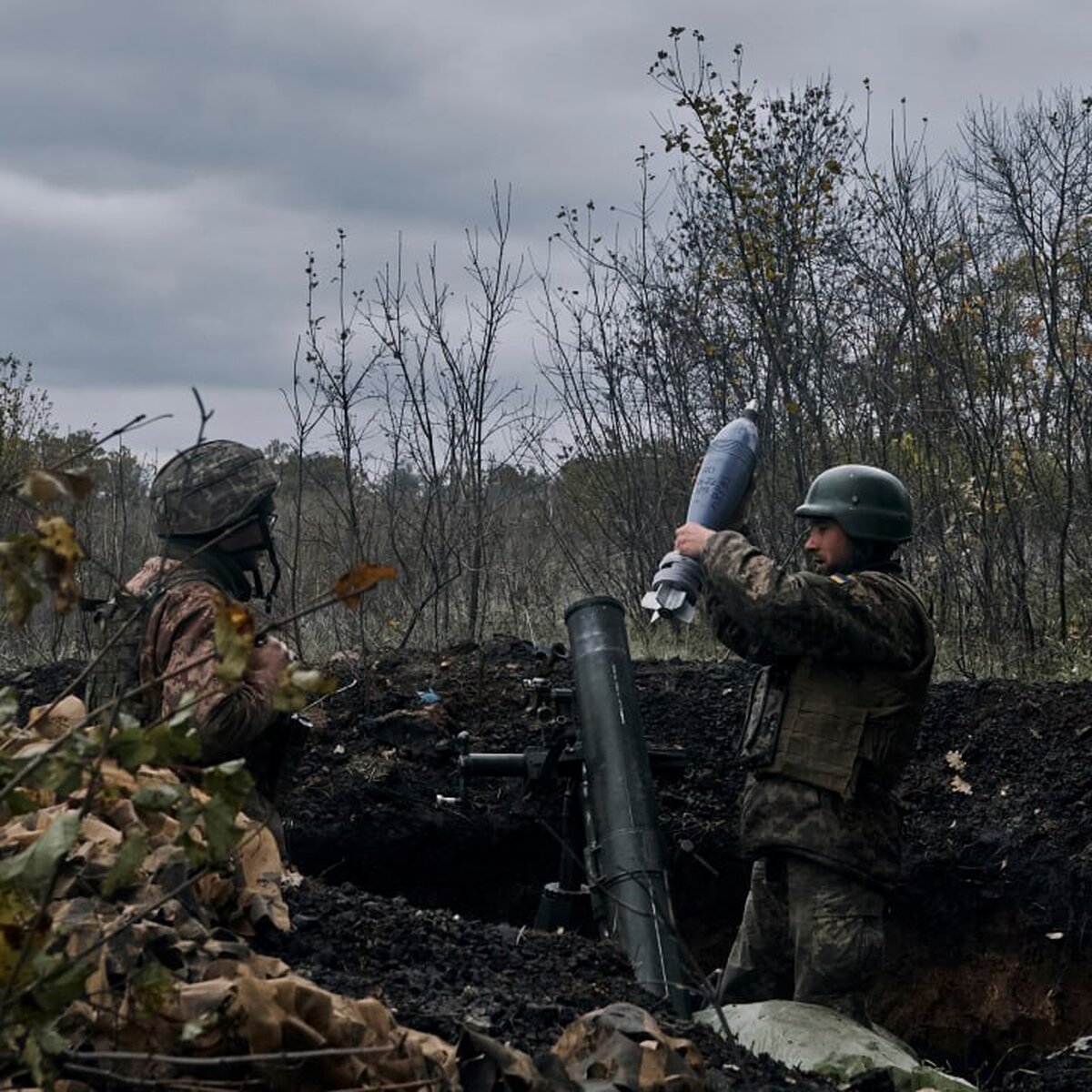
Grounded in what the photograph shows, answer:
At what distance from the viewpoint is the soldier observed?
4.70 m

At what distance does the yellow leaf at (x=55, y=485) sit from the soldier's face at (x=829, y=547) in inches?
143

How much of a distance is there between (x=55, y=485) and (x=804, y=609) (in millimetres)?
3285

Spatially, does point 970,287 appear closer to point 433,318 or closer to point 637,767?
point 433,318

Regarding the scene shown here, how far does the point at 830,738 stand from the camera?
17.6 ft

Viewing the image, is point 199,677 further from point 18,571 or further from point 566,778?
point 18,571

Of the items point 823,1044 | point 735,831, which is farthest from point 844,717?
point 735,831

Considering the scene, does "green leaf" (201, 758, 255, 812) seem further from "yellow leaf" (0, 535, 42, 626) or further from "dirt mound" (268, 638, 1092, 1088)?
"dirt mound" (268, 638, 1092, 1088)

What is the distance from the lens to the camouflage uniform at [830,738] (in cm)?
518

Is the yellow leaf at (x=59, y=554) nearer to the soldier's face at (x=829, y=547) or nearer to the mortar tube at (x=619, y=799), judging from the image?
the mortar tube at (x=619, y=799)

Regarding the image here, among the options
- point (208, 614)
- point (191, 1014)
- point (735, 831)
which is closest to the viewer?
point (191, 1014)

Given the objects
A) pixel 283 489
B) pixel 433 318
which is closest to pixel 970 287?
pixel 433 318

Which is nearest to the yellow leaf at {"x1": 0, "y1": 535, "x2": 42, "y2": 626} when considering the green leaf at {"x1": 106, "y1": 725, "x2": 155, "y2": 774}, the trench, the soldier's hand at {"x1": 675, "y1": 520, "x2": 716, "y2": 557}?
the green leaf at {"x1": 106, "y1": 725, "x2": 155, "y2": 774}

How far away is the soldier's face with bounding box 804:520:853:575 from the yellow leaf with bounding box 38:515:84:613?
370 cm

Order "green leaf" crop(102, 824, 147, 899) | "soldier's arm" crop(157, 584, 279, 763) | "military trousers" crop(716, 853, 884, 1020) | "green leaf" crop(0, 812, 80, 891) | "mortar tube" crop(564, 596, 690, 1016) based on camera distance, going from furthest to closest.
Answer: "military trousers" crop(716, 853, 884, 1020) < "mortar tube" crop(564, 596, 690, 1016) < "soldier's arm" crop(157, 584, 279, 763) < "green leaf" crop(102, 824, 147, 899) < "green leaf" crop(0, 812, 80, 891)
